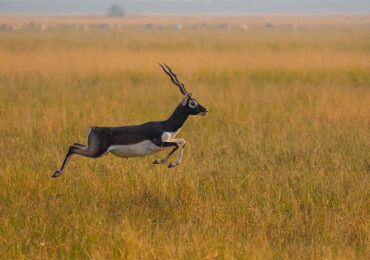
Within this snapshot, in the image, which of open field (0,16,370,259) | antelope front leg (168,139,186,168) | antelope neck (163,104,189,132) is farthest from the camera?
open field (0,16,370,259)

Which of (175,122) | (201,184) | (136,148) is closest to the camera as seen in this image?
(136,148)

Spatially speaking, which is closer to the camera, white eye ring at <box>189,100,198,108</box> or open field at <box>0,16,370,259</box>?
white eye ring at <box>189,100,198,108</box>

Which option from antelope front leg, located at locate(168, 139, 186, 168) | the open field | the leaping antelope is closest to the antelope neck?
the leaping antelope

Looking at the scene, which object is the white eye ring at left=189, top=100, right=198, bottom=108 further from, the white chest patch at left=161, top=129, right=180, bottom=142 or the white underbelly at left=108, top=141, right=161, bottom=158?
the white underbelly at left=108, top=141, right=161, bottom=158

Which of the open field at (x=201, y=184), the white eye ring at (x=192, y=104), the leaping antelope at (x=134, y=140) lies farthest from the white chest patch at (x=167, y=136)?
the open field at (x=201, y=184)

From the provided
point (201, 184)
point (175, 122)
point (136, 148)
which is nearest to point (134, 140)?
point (136, 148)

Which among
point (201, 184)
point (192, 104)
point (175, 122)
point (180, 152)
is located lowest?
point (201, 184)

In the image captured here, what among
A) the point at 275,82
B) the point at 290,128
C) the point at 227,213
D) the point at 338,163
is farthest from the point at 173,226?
the point at 275,82

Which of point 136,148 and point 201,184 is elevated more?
point 136,148

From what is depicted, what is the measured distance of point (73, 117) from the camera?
28.7 ft

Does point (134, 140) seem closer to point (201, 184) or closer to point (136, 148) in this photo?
point (136, 148)

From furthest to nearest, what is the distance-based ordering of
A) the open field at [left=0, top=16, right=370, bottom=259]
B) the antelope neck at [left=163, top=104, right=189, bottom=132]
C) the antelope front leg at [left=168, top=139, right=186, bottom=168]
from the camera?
the open field at [left=0, top=16, right=370, bottom=259]
the antelope neck at [left=163, top=104, right=189, bottom=132]
the antelope front leg at [left=168, top=139, right=186, bottom=168]

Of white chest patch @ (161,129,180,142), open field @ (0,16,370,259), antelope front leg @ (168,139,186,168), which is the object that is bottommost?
open field @ (0,16,370,259)

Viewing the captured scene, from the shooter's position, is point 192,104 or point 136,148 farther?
point 192,104
